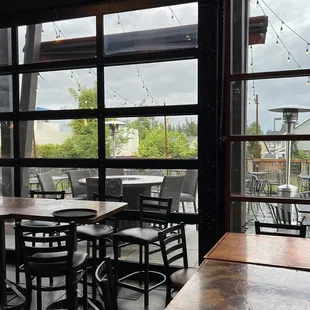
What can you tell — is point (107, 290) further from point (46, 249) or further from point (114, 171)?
point (114, 171)

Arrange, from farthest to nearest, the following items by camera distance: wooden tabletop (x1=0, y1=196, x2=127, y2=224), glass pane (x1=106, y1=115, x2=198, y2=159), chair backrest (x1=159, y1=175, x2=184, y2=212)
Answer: chair backrest (x1=159, y1=175, x2=184, y2=212) < glass pane (x1=106, y1=115, x2=198, y2=159) < wooden tabletop (x1=0, y1=196, x2=127, y2=224)

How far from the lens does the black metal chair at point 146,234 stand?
3013 millimetres

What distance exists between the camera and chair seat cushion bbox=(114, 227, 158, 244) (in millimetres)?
3013

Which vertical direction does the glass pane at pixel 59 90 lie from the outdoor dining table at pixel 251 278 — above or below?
above

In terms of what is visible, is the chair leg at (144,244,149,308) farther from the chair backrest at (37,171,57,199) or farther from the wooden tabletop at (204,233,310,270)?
the chair backrest at (37,171,57,199)

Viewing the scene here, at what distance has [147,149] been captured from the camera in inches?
144

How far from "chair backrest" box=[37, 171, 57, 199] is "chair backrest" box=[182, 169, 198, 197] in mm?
1626

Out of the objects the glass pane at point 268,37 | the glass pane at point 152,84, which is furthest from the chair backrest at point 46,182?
the glass pane at point 268,37

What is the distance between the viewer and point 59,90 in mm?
3965

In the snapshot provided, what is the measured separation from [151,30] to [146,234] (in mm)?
2085

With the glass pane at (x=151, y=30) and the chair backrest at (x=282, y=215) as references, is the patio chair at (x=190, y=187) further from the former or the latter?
the glass pane at (x=151, y=30)

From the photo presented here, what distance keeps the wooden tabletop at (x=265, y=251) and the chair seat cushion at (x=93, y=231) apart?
1231 millimetres

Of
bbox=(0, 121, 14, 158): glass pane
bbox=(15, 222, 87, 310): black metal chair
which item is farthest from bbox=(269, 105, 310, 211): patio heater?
bbox=(0, 121, 14, 158): glass pane

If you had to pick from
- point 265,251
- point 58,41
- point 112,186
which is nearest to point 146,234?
point 112,186
